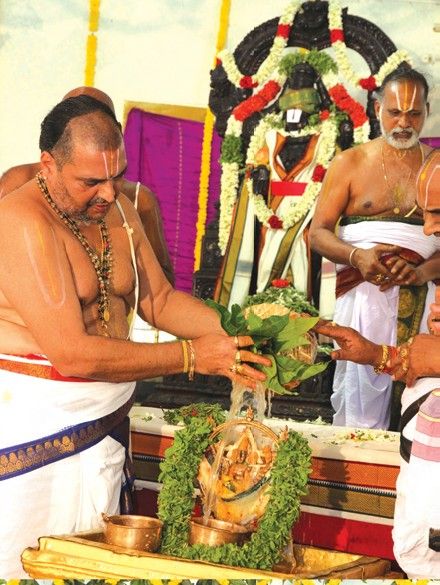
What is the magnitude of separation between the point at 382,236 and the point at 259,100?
9.95 feet

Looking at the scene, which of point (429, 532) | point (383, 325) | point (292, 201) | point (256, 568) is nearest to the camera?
point (256, 568)

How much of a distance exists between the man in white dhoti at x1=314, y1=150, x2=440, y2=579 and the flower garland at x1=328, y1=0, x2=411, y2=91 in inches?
184

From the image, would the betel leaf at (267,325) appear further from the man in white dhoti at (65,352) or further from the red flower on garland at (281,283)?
the red flower on garland at (281,283)

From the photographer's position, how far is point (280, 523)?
292cm

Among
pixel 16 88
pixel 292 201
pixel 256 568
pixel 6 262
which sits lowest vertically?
pixel 256 568

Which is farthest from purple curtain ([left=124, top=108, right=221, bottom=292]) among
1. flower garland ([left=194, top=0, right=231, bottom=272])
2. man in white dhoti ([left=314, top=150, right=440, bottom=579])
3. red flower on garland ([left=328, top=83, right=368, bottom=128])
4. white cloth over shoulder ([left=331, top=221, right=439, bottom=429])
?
man in white dhoti ([left=314, top=150, right=440, bottom=579])

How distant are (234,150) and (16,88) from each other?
268 cm

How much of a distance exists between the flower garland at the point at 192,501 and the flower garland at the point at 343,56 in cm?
511

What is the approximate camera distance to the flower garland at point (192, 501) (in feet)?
9.32

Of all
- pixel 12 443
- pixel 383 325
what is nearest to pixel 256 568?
pixel 12 443

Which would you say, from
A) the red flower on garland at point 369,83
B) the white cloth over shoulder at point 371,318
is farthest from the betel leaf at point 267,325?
the red flower on garland at point 369,83

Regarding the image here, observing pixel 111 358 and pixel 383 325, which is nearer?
pixel 111 358

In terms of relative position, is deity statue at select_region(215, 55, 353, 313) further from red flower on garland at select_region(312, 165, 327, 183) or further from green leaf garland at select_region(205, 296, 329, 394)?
green leaf garland at select_region(205, 296, 329, 394)

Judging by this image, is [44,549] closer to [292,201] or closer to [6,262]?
[6,262]
